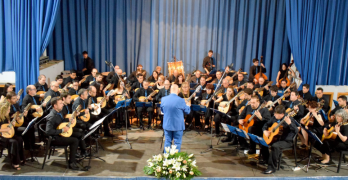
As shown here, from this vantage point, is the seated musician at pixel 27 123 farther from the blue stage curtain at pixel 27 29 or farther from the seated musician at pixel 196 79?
the seated musician at pixel 196 79

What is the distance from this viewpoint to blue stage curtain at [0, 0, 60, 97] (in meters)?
7.57

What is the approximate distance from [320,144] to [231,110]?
1.94m

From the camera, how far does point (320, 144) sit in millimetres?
5902

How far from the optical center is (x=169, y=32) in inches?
412

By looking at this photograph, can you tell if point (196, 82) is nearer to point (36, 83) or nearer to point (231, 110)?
point (231, 110)

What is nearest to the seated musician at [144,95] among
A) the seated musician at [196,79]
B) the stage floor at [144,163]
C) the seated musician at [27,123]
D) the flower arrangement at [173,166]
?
the stage floor at [144,163]

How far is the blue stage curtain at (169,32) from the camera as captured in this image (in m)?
10.2

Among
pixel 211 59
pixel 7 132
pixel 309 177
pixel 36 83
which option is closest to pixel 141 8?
pixel 211 59

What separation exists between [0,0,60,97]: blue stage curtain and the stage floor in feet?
7.83

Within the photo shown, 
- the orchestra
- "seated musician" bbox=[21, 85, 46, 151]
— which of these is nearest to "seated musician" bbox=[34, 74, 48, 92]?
the orchestra

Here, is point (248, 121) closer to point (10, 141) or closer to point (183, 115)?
point (183, 115)

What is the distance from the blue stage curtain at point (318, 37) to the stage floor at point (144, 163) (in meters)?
3.12

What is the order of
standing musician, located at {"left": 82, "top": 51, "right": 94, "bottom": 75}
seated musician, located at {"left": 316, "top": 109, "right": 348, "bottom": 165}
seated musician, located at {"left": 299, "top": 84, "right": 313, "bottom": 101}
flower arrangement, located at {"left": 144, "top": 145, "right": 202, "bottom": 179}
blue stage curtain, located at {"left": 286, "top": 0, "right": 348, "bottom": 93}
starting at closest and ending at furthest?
flower arrangement, located at {"left": 144, "top": 145, "right": 202, "bottom": 179}
seated musician, located at {"left": 316, "top": 109, "right": 348, "bottom": 165}
seated musician, located at {"left": 299, "top": 84, "right": 313, "bottom": 101}
blue stage curtain, located at {"left": 286, "top": 0, "right": 348, "bottom": 93}
standing musician, located at {"left": 82, "top": 51, "right": 94, "bottom": 75}

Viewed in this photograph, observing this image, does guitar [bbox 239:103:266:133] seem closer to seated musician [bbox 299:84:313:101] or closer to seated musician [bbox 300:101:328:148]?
seated musician [bbox 300:101:328:148]
